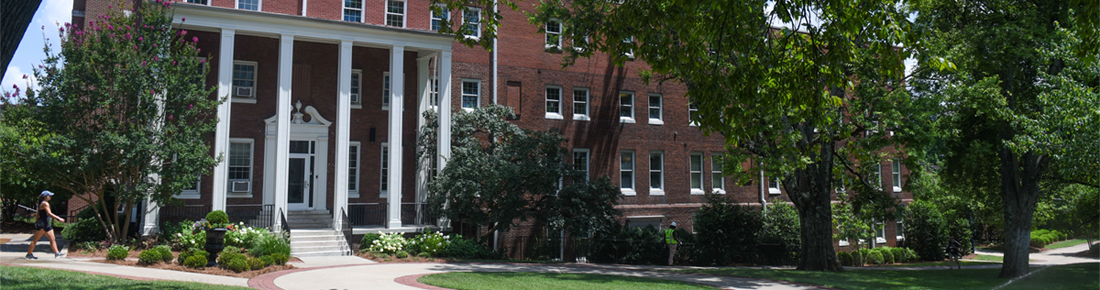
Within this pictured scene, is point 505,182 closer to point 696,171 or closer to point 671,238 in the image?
point 671,238

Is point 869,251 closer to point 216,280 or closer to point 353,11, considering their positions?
point 353,11

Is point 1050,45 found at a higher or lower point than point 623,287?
higher

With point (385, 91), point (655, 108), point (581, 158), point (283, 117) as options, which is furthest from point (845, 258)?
point (283, 117)

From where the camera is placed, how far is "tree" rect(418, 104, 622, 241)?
67.6 feet

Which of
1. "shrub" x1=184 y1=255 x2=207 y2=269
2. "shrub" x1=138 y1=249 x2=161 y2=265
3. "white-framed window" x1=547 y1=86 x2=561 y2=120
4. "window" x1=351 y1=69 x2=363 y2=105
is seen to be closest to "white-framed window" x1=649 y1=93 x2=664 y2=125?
"white-framed window" x1=547 y1=86 x2=561 y2=120

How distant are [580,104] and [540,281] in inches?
556

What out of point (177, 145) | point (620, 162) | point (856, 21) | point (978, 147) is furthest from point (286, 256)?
point (978, 147)

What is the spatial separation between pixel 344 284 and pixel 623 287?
5.16m

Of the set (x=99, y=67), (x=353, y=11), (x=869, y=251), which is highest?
(x=353, y=11)

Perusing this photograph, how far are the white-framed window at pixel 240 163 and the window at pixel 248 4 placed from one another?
13.6 ft

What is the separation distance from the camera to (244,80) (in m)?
21.7

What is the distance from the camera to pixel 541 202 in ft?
71.2

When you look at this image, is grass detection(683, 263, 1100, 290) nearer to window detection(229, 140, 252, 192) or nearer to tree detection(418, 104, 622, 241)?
tree detection(418, 104, 622, 241)

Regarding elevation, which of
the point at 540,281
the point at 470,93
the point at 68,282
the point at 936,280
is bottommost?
the point at 936,280
